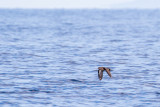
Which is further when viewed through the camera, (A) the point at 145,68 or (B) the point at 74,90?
(A) the point at 145,68

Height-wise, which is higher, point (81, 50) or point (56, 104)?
point (81, 50)

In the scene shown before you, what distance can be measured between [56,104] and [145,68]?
1046cm

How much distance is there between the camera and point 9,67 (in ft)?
87.7

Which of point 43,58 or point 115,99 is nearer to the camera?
point 115,99

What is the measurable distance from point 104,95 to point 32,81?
455 cm

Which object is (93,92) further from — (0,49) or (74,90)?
(0,49)

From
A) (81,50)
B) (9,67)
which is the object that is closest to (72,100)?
(9,67)

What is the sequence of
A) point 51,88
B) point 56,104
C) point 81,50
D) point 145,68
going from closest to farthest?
point 56,104 → point 51,88 → point 145,68 → point 81,50

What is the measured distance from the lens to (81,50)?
36.4 m

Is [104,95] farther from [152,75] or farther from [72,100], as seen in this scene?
[152,75]

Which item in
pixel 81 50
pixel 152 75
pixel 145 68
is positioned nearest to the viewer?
pixel 152 75

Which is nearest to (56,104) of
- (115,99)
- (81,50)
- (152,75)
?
(115,99)

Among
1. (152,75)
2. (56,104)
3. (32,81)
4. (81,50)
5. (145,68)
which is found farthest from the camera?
(81,50)

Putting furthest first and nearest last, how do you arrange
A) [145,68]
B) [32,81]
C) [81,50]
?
[81,50] → [145,68] → [32,81]
